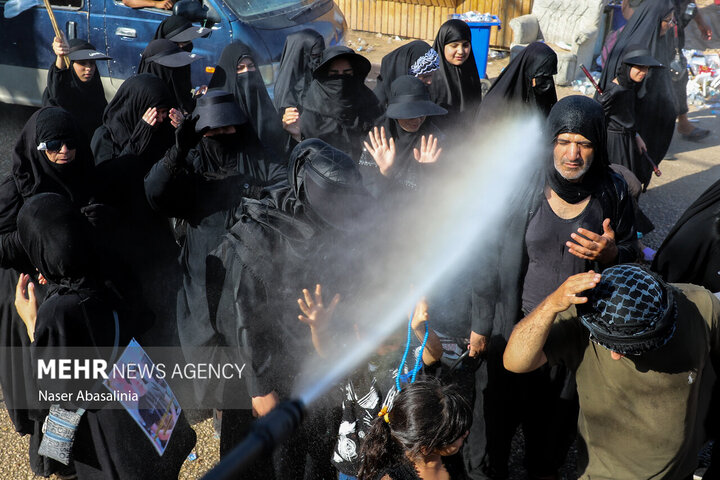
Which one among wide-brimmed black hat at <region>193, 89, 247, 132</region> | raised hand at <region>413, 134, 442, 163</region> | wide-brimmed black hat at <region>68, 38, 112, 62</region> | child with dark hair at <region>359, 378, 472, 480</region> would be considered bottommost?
child with dark hair at <region>359, 378, 472, 480</region>

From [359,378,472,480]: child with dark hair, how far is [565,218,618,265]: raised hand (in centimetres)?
102

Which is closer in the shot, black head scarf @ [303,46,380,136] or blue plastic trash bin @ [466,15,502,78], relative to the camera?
black head scarf @ [303,46,380,136]

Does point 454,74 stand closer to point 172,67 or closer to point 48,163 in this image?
point 172,67

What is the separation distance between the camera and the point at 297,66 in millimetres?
5805

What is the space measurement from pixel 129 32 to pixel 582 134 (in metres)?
5.72

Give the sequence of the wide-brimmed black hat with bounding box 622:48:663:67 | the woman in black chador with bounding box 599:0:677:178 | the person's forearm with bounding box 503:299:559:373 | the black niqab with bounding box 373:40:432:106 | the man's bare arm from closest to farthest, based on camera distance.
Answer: the man's bare arm, the person's forearm with bounding box 503:299:559:373, the black niqab with bounding box 373:40:432:106, the wide-brimmed black hat with bounding box 622:48:663:67, the woman in black chador with bounding box 599:0:677:178

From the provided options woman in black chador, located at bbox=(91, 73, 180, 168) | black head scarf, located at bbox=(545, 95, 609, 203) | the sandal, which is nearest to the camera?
black head scarf, located at bbox=(545, 95, 609, 203)

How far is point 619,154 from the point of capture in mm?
6074

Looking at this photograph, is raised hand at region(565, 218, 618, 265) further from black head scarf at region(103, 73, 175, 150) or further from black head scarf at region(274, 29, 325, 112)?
black head scarf at region(274, 29, 325, 112)

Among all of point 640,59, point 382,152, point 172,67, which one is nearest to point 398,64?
point 172,67

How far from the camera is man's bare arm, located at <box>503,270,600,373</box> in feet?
7.63

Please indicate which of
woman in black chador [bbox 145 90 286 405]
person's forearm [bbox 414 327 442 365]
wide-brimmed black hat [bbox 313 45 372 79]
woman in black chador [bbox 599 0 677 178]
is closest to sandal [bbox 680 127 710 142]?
woman in black chador [bbox 599 0 677 178]

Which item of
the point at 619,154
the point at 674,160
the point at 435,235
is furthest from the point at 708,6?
the point at 435,235

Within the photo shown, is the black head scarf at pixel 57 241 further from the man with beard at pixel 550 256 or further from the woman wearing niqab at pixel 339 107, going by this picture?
the woman wearing niqab at pixel 339 107
